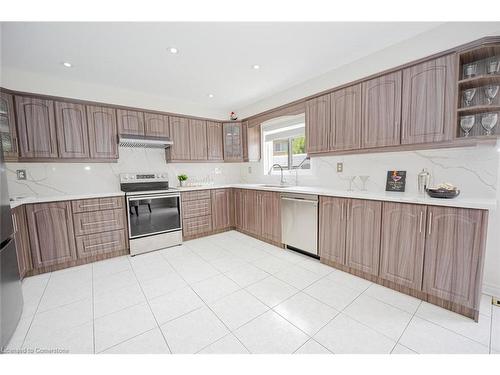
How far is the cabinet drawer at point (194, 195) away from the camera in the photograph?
11.0 ft

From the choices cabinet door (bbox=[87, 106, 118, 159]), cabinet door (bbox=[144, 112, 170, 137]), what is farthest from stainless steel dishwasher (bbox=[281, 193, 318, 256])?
cabinet door (bbox=[87, 106, 118, 159])

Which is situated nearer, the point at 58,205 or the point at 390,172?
the point at 390,172

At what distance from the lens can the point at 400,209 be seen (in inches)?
72.1

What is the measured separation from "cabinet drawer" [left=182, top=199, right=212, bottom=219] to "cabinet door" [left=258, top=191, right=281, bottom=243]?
98 centimetres

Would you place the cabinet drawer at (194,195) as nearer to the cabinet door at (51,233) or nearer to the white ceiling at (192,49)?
the cabinet door at (51,233)

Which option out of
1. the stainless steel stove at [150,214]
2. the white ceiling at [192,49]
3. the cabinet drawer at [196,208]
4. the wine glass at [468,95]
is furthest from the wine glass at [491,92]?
the stainless steel stove at [150,214]

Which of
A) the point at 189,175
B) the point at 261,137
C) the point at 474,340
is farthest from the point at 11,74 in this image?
the point at 474,340

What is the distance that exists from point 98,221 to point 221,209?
6.04 ft

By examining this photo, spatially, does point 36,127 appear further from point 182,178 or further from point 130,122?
point 182,178

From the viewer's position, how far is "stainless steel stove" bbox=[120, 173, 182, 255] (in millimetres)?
2895

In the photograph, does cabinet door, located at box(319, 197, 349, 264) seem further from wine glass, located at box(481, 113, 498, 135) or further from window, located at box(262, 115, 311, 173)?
wine glass, located at box(481, 113, 498, 135)
